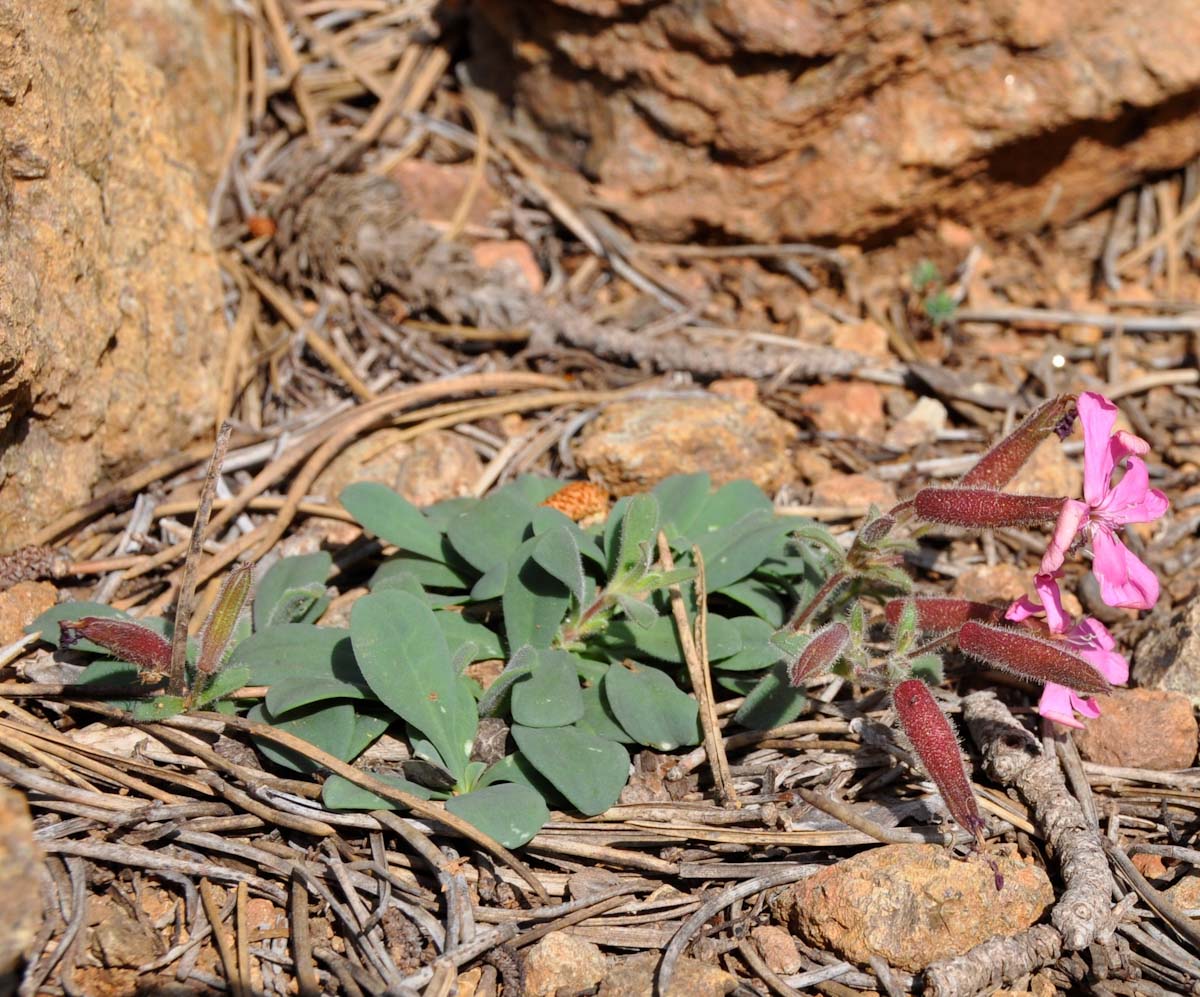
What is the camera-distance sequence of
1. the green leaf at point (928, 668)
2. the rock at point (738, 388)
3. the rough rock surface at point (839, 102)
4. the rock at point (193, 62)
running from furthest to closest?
1. the rough rock surface at point (839, 102)
2. the rock at point (738, 388)
3. the rock at point (193, 62)
4. the green leaf at point (928, 668)

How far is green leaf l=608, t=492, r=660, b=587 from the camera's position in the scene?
2.65m

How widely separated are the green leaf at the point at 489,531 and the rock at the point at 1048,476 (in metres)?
1.60

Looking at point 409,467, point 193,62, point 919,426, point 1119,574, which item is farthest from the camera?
point 193,62

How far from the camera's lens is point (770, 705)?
8.71ft

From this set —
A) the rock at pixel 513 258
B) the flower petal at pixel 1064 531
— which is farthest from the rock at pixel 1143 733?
the rock at pixel 513 258

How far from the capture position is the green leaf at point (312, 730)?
2.41 meters

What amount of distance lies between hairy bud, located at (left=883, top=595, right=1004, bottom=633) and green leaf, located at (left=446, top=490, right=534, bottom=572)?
967 millimetres

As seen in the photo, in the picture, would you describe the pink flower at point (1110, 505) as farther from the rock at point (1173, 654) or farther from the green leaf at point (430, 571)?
the green leaf at point (430, 571)

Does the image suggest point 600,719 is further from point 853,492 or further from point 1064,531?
point 853,492

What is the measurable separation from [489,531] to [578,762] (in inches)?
28.6

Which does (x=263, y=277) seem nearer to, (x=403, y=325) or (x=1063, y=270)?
(x=403, y=325)

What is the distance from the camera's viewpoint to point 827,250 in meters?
4.54

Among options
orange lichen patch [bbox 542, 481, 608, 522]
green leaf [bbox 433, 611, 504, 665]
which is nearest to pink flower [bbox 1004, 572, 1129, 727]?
orange lichen patch [bbox 542, 481, 608, 522]

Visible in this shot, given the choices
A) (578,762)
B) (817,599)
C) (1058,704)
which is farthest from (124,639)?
(1058,704)
